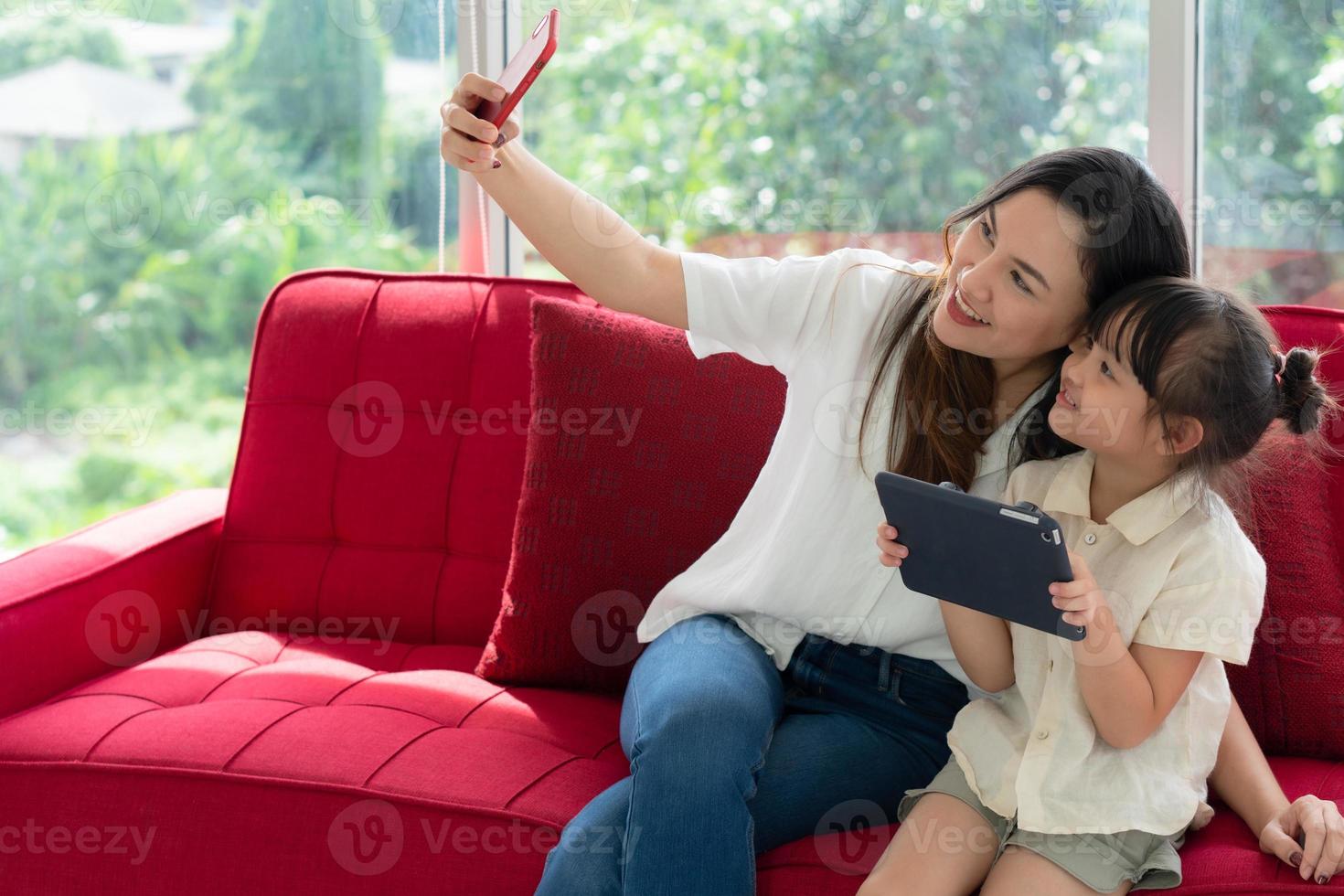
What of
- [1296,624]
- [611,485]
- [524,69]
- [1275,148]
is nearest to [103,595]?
[611,485]

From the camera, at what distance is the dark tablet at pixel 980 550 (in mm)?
1181

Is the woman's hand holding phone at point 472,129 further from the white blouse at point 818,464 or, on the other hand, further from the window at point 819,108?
the window at point 819,108

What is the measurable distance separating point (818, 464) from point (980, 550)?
32 centimetres

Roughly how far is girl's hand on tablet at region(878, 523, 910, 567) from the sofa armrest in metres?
1.14

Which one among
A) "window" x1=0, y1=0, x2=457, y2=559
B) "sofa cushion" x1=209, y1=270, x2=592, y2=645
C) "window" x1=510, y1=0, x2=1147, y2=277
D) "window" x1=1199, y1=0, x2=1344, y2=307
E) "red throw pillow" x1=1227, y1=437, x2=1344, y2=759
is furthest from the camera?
"window" x1=0, y1=0, x2=457, y2=559

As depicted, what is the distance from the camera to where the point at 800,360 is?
153 centimetres

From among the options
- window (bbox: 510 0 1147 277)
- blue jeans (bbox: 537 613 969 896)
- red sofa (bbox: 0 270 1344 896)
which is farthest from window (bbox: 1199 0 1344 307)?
blue jeans (bbox: 537 613 969 896)

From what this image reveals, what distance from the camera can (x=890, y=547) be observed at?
4.21ft

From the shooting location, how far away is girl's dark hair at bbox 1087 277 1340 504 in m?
1.25

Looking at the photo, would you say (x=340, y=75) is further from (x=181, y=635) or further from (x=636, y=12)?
(x=181, y=635)

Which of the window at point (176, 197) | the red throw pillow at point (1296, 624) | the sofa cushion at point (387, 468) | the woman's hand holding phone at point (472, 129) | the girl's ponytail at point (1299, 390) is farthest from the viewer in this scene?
the window at point (176, 197)

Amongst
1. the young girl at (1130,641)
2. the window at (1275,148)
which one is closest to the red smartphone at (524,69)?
the young girl at (1130,641)

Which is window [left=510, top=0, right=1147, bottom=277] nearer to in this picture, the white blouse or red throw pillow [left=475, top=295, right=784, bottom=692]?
red throw pillow [left=475, top=295, right=784, bottom=692]

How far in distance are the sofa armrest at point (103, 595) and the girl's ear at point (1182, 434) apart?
4.73ft
